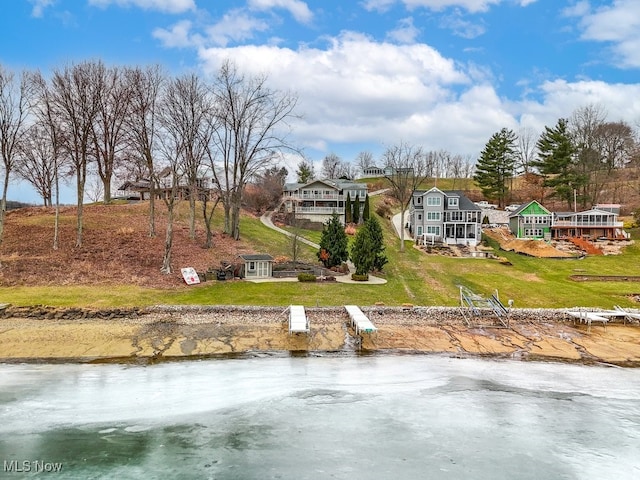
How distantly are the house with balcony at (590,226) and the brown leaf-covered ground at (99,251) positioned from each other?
3888 centimetres

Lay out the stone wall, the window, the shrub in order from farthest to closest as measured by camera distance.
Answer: the shrub, the window, the stone wall

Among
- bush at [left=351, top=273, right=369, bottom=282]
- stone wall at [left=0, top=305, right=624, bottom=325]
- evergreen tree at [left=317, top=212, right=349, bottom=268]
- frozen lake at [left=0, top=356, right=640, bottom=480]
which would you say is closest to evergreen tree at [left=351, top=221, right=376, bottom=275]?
bush at [left=351, top=273, right=369, bottom=282]

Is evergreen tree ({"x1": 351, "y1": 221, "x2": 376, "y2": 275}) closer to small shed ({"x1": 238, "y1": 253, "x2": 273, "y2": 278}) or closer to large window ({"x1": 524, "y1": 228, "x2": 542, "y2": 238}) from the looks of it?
small shed ({"x1": 238, "y1": 253, "x2": 273, "y2": 278})

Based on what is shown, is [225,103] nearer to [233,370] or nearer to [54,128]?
[54,128]

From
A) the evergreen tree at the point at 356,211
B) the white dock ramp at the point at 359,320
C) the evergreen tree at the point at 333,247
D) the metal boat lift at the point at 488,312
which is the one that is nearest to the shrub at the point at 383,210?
the evergreen tree at the point at 356,211

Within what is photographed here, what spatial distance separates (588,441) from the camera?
38.6ft

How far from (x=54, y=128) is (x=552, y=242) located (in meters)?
50.8

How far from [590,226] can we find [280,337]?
1776 inches

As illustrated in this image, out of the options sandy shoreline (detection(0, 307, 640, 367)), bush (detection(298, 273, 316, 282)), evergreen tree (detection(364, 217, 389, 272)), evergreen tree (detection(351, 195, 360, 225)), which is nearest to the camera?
sandy shoreline (detection(0, 307, 640, 367))

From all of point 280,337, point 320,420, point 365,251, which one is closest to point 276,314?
point 280,337

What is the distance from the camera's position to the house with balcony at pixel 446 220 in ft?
160

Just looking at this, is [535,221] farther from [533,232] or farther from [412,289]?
[412,289]

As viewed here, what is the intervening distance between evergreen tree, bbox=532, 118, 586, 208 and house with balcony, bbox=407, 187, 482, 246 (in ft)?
60.2

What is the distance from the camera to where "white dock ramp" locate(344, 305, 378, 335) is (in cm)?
1956
